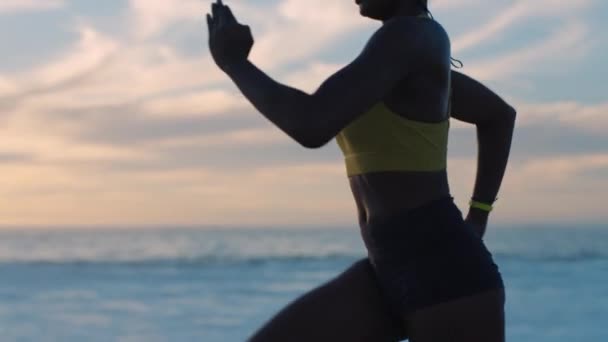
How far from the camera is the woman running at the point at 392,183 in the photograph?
1832 mm

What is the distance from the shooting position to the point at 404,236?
2068mm

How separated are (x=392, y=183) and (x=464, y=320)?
12.8 inches

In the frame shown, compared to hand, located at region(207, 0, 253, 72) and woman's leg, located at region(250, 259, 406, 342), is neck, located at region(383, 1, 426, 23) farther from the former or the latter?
woman's leg, located at region(250, 259, 406, 342)

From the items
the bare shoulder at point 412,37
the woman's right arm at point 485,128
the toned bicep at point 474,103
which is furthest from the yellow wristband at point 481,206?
the bare shoulder at point 412,37

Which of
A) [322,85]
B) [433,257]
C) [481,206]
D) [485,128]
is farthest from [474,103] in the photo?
[322,85]

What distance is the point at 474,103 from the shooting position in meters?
2.47

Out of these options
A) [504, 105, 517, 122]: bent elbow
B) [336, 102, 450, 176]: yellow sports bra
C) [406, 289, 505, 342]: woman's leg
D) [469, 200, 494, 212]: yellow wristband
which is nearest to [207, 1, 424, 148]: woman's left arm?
[336, 102, 450, 176]: yellow sports bra

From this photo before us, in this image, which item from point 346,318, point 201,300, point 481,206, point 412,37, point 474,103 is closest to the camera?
point 412,37

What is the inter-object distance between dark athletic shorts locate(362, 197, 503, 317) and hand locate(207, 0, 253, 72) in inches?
19.5

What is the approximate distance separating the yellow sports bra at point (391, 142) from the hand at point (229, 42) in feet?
0.95

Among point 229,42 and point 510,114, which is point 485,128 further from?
point 229,42

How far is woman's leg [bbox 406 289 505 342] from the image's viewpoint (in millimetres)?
2027

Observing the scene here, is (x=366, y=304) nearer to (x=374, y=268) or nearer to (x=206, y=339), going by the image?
(x=374, y=268)

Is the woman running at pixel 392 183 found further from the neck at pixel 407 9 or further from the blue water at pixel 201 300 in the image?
the blue water at pixel 201 300
